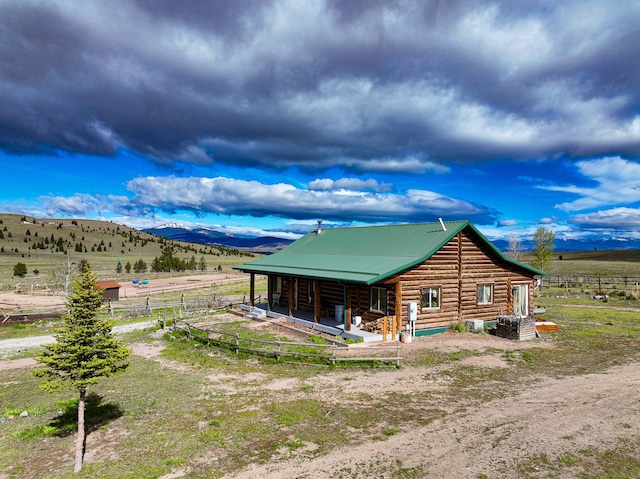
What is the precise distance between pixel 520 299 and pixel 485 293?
126 inches

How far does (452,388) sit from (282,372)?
668 cm

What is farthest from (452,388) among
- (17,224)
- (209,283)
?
(17,224)

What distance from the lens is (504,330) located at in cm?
2298

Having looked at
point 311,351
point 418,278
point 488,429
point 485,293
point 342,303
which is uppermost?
point 418,278

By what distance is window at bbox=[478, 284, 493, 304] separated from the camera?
83.5 ft

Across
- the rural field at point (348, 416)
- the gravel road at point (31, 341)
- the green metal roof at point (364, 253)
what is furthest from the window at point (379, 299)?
the gravel road at point (31, 341)

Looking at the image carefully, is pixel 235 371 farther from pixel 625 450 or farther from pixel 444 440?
pixel 625 450

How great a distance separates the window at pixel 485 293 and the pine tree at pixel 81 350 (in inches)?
832

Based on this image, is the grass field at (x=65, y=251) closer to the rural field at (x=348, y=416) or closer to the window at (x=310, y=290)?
the window at (x=310, y=290)

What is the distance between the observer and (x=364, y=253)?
90.7ft

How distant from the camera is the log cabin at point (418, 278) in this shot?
885 inches

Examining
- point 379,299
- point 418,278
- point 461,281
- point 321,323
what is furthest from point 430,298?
point 321,323

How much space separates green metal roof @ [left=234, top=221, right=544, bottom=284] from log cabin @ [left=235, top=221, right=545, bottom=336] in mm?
79

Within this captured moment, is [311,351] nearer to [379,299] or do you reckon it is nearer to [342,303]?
[379,299]
